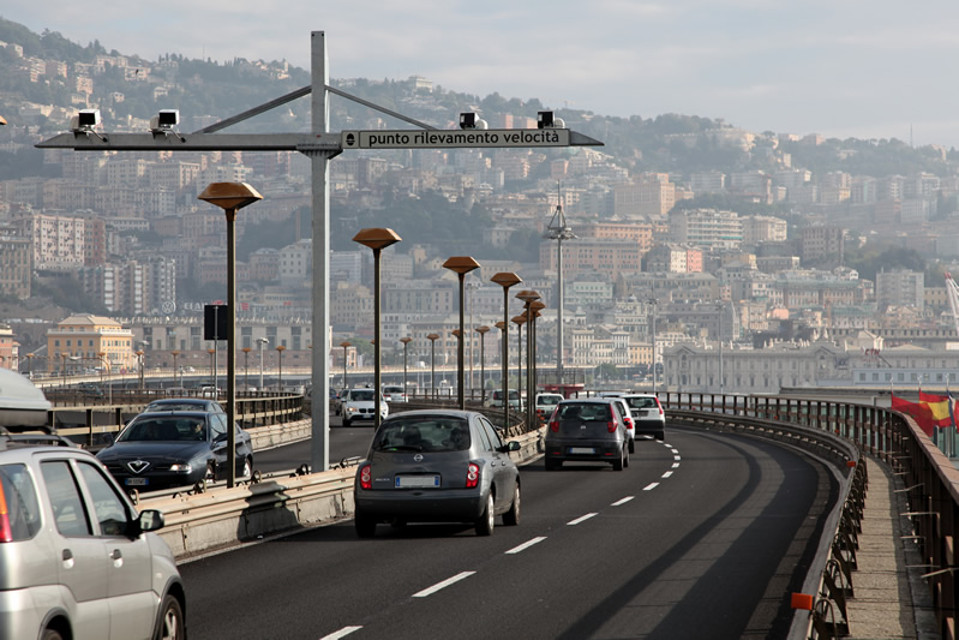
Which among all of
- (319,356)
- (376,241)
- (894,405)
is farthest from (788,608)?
(894,405)

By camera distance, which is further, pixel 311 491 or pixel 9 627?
pixel 311 491

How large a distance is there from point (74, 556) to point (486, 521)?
1016cm

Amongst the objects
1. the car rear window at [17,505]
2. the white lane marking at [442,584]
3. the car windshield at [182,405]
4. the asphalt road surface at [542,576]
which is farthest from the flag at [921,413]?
the car rear window at [17,505]

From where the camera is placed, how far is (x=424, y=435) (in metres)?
17.4

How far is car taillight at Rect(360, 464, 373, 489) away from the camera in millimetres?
17141

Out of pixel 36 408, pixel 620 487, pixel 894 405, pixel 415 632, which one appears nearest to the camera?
pixel 36 408

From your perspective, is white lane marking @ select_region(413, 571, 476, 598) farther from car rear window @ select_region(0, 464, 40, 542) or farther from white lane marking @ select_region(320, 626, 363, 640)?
car rear window @ select_region(0, 464, 40, 542)

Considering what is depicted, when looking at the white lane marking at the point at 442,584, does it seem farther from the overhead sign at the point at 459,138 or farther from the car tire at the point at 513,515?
the overhead sign at the point at 459,138

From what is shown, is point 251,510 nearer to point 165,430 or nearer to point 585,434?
point 165,430

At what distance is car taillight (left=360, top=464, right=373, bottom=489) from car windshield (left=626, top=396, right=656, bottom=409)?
3270 cm

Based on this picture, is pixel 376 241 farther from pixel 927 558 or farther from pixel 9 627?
pixel 9 627

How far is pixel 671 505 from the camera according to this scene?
21.9 metres

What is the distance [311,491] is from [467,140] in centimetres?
566

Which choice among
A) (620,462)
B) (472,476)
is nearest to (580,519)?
(472,476)
